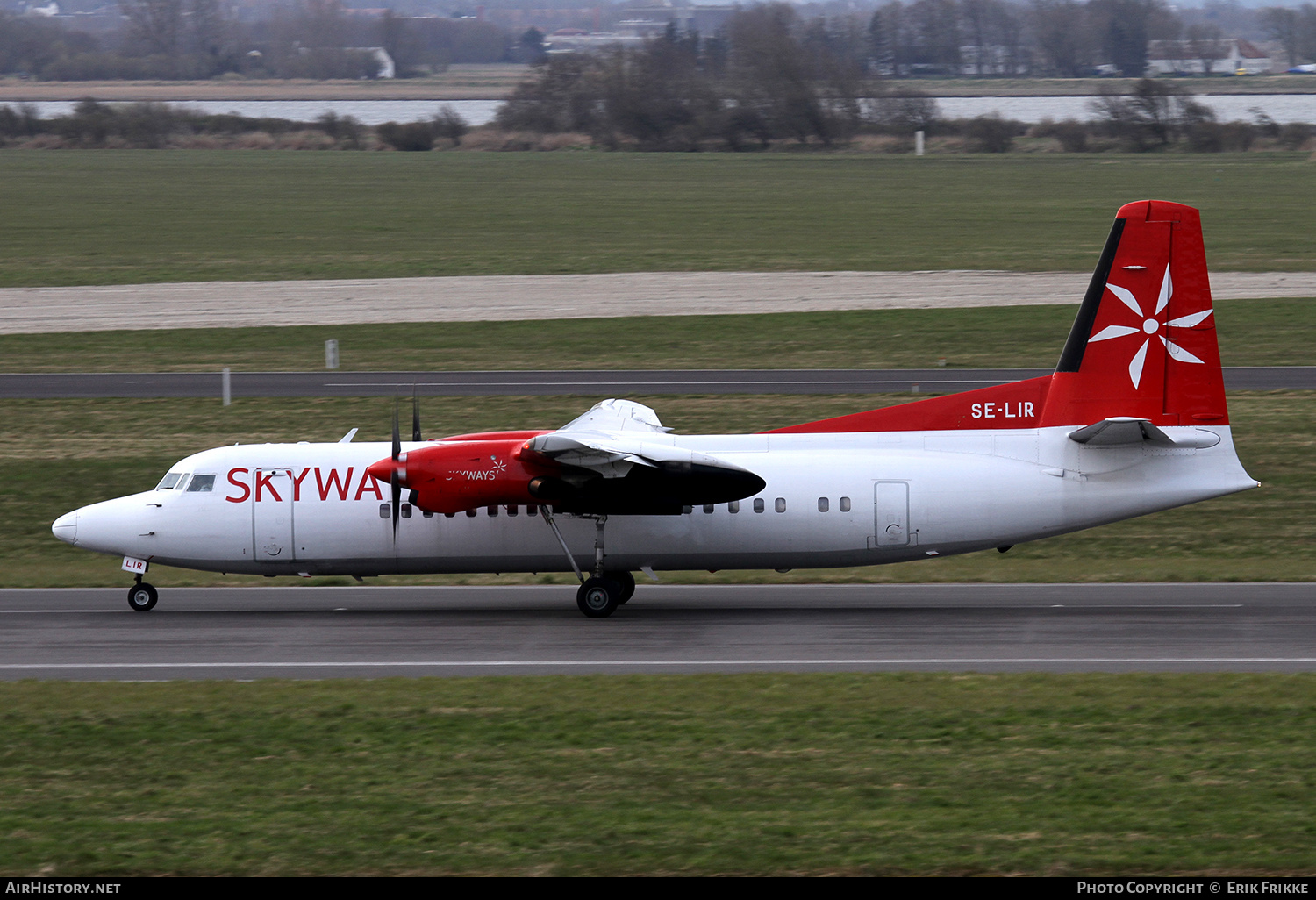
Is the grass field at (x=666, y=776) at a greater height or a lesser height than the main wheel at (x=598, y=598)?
greater

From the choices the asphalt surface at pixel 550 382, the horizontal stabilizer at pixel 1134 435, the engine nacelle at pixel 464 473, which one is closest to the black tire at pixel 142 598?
the engine nacelle at pixel 464 473

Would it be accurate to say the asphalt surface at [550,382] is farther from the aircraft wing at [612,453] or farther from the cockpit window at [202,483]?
the aircraft wing at [612,453]

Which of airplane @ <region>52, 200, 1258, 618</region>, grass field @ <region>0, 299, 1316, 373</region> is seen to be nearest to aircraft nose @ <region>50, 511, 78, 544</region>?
airplane @ <region>52, 200, 1258, 618</region>

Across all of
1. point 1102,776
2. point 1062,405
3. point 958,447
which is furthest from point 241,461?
point 1102,776

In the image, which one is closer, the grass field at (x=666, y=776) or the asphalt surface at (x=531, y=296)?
the grass field at (x=666, y=776)

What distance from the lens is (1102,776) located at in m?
13.2

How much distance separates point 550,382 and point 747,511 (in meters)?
18.9

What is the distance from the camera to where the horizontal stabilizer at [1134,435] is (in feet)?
69.6

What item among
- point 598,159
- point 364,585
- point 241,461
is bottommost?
point 364,585

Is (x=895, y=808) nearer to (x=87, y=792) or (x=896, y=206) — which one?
(x=87, y=792)

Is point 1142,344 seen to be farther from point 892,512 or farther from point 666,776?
point 666,776

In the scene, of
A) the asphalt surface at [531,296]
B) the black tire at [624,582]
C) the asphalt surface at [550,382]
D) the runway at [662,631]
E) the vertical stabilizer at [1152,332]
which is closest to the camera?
the runway at [662,631]

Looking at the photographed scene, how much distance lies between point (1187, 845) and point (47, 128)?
446 ft

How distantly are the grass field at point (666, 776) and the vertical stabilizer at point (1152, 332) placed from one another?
5942 millimetres
